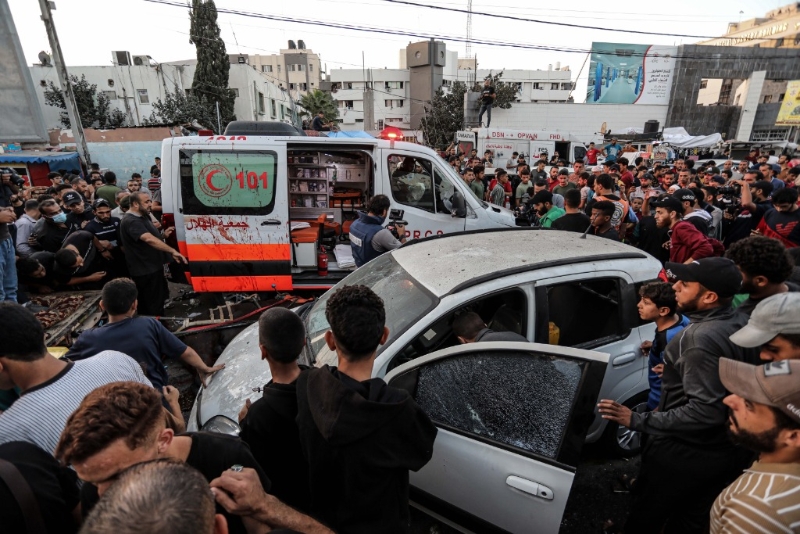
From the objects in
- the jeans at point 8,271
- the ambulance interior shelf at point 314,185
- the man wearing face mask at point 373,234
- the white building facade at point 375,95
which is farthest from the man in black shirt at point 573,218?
the white building facade at point 375,95

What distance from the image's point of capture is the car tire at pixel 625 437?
2.93m

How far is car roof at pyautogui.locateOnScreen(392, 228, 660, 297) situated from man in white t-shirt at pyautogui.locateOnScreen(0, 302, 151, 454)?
72.4 inches

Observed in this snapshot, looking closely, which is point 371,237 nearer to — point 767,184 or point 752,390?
point 752,390

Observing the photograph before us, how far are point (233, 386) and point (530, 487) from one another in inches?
73.7

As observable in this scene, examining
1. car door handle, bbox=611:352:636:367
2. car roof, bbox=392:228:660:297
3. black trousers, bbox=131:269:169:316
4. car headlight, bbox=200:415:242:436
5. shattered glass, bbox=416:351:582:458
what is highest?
car roof, bbox=392:228:660:297

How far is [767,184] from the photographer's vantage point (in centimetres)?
564

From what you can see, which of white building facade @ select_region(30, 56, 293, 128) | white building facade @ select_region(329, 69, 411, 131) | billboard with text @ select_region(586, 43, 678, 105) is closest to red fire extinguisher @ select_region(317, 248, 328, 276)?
white building facade @ select_region(30, 56, 293, 128)

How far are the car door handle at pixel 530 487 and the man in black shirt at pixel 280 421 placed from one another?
0.97 m

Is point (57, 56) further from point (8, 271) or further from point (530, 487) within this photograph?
point (530, 487)

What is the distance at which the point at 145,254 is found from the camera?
4520 mm

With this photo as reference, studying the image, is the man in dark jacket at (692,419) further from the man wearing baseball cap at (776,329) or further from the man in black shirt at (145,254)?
the man in black shirt at (145,254)

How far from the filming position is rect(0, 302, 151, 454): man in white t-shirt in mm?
1607

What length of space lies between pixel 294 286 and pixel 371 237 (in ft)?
4.75

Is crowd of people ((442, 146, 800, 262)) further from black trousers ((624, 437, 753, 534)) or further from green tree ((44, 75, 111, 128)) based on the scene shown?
green tree ((44, 75, 111, 128))
